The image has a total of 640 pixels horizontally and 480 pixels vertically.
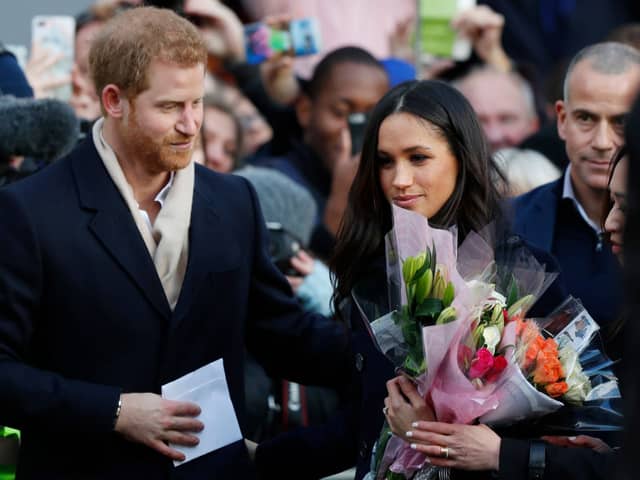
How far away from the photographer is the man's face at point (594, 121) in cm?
475

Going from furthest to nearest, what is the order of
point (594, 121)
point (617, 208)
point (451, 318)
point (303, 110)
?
1. point (303, 110)
2. point (594, 121)
3. point (617, 208)
4. point (451, 318)

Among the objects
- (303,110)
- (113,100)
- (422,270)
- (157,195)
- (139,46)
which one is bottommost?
(303,110)

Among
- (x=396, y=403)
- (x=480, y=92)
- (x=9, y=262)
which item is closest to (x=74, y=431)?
(x=9, y=262)

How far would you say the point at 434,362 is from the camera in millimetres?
3031

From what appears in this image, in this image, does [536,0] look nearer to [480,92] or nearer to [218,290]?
[480,92]

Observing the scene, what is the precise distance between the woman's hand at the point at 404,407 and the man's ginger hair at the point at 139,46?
3.62 ft

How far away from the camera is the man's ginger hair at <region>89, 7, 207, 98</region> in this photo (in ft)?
11.8

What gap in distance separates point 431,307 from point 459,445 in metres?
0.34

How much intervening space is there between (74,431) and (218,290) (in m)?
0.58

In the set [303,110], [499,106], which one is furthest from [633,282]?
[499,106]

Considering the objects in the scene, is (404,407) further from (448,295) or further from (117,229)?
(117,229)

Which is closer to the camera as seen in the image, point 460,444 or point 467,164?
point 460,444

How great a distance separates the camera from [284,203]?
5.30 m

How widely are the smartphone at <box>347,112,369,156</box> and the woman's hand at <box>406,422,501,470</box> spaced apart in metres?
3.55
